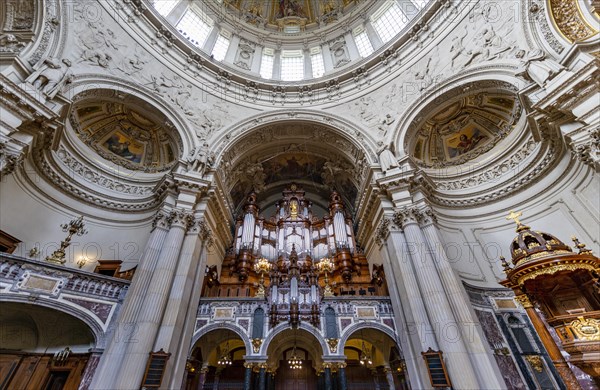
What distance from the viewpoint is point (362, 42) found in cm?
1662

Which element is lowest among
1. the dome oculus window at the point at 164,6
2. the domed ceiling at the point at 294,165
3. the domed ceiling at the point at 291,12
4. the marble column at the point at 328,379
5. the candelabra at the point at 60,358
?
the marble column at the point at 328,379

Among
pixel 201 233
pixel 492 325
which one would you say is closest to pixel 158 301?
pixel 201 233

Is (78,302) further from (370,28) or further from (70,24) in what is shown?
(370,28)

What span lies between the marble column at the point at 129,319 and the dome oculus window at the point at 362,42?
15009 millimetres

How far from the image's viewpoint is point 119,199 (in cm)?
1060

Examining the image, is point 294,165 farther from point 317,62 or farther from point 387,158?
point 317,62

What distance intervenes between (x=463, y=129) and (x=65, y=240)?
15.9 metres

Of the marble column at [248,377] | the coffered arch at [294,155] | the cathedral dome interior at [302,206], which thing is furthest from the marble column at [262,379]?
the coffered arch at [294,155]

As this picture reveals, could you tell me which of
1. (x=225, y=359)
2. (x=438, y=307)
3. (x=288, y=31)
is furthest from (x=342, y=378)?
(x=288, y=31)

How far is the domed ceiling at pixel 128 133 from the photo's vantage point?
35.3 feet

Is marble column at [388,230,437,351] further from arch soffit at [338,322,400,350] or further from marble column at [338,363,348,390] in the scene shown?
marble column at [338,363,348,390]

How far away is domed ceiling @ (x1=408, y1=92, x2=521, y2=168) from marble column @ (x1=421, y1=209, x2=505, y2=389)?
440cm

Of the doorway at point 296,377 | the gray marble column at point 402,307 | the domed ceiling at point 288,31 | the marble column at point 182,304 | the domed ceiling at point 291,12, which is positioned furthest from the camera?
the domed ceiling at point 291,12

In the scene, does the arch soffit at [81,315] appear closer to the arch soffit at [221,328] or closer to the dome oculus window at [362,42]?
the arch soffit at [221,328]
